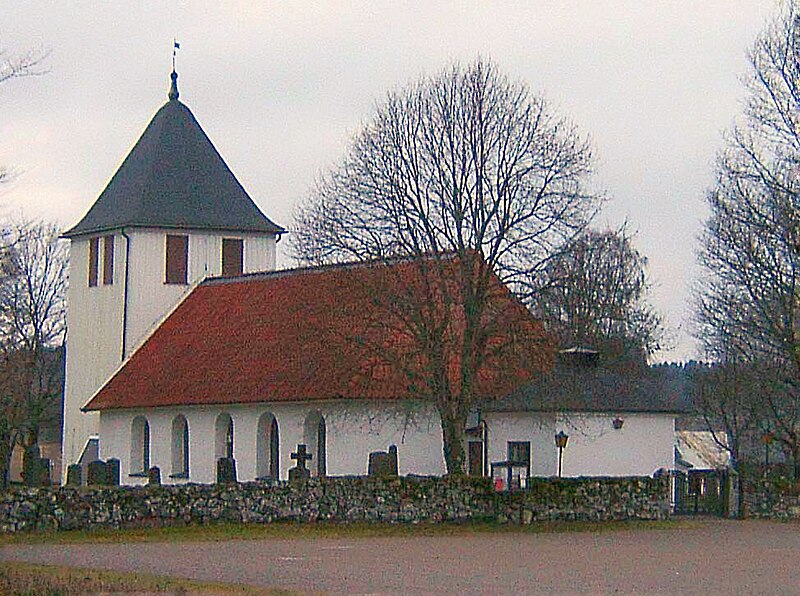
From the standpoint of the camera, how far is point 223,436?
55.0m

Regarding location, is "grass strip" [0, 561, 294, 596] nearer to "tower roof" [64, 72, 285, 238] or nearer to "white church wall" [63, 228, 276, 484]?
"white church wall" [63, 228, 276, 484]

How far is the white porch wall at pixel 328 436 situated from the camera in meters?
49.9

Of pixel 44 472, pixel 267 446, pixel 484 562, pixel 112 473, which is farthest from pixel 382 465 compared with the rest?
pixel 484 562

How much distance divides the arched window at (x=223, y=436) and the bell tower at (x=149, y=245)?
788 centimetres

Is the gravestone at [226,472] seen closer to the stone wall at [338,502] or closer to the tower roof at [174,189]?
the stone wall at [338,502]

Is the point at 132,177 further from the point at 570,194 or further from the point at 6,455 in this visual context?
the point at 570,194

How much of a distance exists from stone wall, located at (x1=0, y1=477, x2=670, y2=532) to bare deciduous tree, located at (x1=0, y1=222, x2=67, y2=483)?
28508mm

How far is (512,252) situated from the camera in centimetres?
4622

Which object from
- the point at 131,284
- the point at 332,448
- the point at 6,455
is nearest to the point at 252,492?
the point at 332,448

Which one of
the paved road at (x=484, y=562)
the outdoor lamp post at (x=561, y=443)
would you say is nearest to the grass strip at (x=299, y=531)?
the paved road at (x=484, y=562)

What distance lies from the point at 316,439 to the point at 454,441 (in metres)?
7.61

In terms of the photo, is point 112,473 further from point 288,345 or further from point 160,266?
point 160,266

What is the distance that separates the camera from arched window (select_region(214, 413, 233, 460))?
54.7m

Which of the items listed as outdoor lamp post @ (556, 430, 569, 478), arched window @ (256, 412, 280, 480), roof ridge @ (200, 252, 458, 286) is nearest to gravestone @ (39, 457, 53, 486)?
arched window @ (256, 412, 280, 480)
